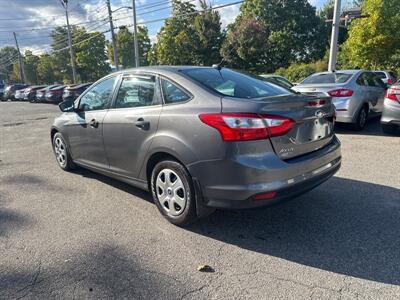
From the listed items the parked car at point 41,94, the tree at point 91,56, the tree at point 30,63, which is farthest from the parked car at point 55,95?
the tree at point 30,63

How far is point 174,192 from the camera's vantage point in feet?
10.8

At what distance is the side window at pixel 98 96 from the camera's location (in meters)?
4.20

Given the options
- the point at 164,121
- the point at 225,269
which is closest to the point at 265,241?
the point at 225,269

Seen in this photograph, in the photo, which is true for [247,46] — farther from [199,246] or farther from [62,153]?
[199,246]

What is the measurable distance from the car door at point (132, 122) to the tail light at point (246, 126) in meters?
0.83

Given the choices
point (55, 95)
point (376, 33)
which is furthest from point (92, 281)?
point (55, 95)

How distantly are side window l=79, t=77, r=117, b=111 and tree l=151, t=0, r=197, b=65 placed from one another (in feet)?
115

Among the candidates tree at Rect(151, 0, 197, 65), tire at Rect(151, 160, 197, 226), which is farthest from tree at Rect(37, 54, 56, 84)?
tire at Rect(151, 160, 197, 226)

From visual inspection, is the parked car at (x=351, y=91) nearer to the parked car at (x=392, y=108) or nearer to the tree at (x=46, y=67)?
the parked car at (x=392, y=108)

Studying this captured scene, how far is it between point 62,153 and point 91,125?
4.62 ft

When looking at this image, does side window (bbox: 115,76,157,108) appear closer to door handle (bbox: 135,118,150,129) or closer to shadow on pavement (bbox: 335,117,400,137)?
door handle (bbox: 135,118,150,129)

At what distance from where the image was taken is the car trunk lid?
2.81m

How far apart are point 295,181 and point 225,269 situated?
976 mm

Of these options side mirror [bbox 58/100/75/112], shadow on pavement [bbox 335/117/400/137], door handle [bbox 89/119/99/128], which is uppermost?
side mirror [bbox 58/100/75/112]
